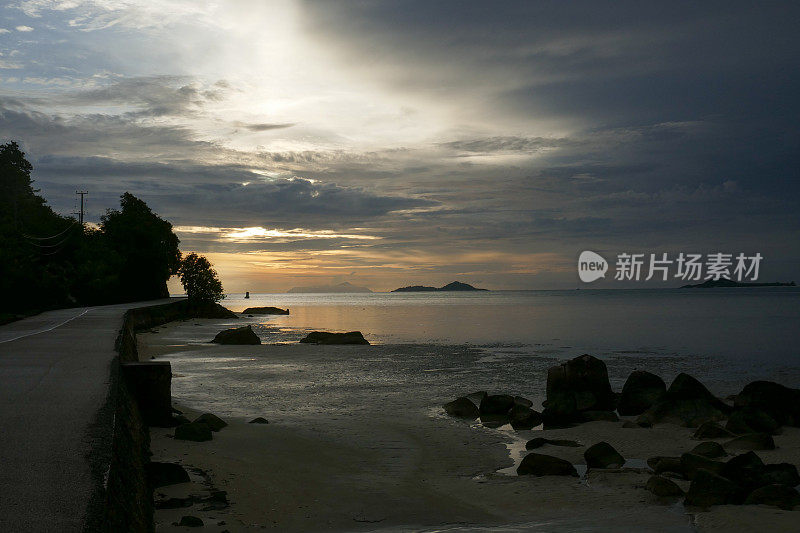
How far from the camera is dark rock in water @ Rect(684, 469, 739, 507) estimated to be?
9.91 metres

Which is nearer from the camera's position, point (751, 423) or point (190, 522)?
point (190, 522)

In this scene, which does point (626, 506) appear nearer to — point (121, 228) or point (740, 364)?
point (740, 364)

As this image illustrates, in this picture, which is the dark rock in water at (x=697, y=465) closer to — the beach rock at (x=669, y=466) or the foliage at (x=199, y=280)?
the beach rock at (x=669, y=466)

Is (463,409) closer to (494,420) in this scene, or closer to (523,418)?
(494,420)

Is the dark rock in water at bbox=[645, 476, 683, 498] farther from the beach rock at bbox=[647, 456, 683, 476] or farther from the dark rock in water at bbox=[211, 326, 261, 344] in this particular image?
the dark rock in water at bbox=[211, 326, 261, 344]

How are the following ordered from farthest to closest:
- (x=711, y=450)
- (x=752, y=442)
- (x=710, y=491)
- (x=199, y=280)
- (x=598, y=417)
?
(x=199, y=280) → (x=598, y=417) → (x=752, y=442) → (x=711, y=450) → (x=710, y=491)

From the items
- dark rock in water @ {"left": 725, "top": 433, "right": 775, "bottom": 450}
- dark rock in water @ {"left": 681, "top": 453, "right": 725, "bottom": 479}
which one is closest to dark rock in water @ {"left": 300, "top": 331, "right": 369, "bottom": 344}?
dark rock in water @ {"left": 725, "top": 433, "right": 775, "bottom": 450}

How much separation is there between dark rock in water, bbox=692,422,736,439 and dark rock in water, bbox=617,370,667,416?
10.4 feet

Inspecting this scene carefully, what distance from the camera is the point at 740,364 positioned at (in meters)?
31.5

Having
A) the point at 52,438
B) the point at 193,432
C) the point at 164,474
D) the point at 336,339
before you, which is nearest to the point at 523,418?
the point at 193,432

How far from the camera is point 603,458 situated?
12.2 metres

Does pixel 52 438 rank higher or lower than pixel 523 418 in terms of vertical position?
higher

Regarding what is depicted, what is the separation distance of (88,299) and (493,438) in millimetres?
56977

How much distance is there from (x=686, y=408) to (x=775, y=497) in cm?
703
